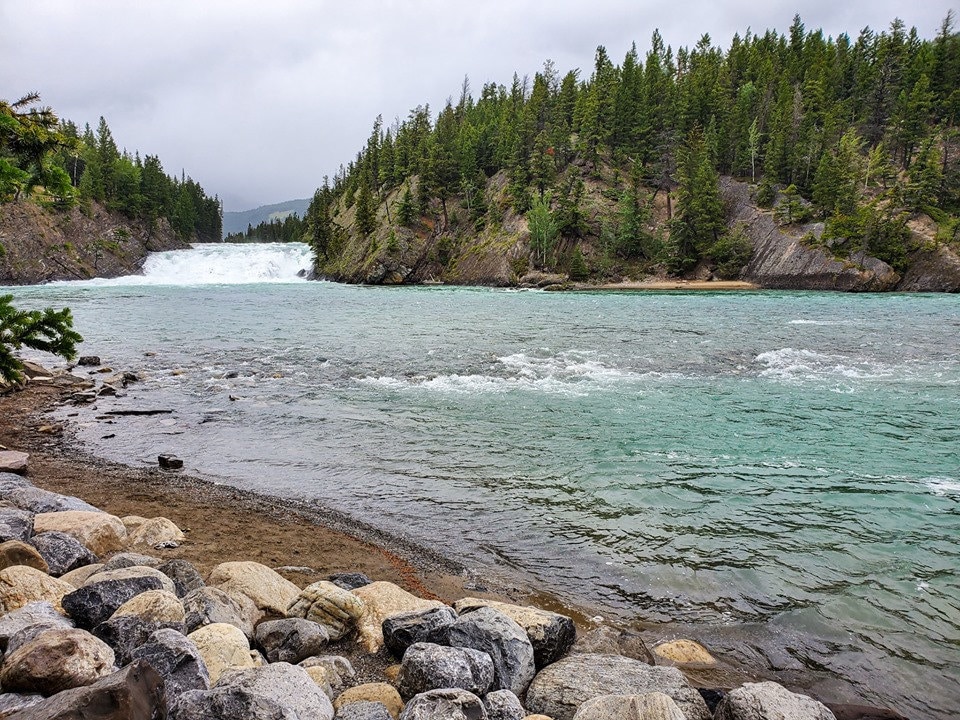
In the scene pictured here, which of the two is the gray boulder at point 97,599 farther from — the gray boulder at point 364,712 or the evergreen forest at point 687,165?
the evergreen forest at point 687,165

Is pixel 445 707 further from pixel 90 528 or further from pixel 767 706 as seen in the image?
pixel 90 528

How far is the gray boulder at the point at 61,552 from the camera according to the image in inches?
250

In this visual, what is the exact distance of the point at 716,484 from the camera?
10367mm

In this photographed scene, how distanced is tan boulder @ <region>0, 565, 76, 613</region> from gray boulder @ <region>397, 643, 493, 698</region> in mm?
3131

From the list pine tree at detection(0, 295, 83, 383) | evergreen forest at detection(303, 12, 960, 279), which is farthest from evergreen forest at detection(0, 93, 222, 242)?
evergreen forest at detection(303, 12, 960, 279)

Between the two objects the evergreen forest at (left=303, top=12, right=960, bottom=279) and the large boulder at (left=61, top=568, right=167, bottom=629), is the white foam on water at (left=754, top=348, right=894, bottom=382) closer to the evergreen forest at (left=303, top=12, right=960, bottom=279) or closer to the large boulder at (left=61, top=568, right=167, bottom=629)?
the large boulder at (left=61, top=568, right=167, bottom=629)

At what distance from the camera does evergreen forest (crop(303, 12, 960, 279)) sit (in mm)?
76875

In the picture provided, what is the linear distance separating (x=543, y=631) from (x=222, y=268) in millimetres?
101085

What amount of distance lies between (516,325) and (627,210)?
60.5 meters

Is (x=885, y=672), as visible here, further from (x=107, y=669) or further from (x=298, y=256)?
(x=298, y=256)

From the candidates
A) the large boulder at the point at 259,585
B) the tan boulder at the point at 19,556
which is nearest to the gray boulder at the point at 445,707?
the large boulder at the point at 259,585

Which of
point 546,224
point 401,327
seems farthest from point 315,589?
point 546,224

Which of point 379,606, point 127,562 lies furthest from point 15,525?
point 379,606

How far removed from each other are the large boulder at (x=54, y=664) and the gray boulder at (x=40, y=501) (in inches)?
211
